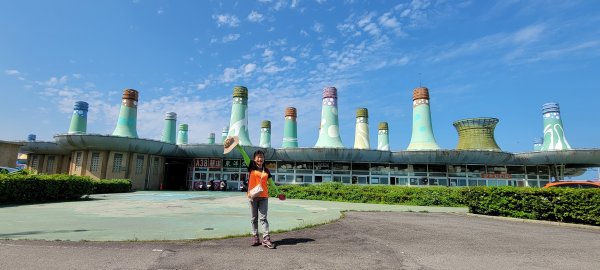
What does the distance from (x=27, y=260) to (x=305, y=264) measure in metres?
3.90

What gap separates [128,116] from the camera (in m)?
31.7

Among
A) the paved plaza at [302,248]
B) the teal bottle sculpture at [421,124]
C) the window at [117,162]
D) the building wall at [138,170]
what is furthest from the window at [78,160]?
the teal bottle sculpture at [421,124]

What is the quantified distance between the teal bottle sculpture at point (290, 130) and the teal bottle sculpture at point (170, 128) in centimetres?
1467

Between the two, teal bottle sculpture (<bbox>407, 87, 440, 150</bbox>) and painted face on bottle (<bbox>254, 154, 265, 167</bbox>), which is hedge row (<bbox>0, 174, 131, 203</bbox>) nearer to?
painted face on bottle (<bbox>254, 154, 265, 167</bbox>)

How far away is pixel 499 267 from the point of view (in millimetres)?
4734

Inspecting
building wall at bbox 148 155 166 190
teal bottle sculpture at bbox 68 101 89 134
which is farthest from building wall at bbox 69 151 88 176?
teal bottle sculpture at bbox 68 101 89 134

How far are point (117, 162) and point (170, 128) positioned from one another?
14746 mm

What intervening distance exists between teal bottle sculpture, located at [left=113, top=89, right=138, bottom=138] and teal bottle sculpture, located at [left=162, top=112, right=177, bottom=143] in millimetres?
9417

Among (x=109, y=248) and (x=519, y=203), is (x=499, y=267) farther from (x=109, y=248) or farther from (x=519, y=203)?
(x=519, y=203)

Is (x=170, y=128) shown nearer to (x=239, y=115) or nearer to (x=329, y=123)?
(x=239, y=115)

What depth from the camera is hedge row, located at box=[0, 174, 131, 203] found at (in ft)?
43.0

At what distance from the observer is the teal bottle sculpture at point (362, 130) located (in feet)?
123

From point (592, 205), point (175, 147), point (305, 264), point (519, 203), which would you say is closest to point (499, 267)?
point (305, 264)

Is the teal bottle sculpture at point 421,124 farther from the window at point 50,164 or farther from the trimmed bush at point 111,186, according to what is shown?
the window at point 50,164
